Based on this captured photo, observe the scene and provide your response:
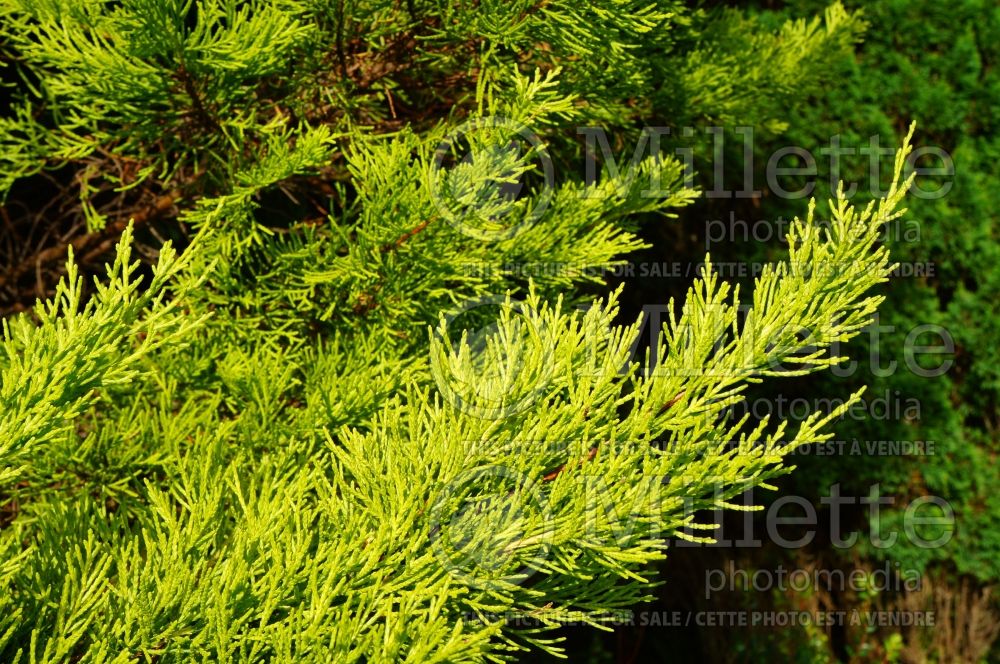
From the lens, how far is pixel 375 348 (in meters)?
2.46

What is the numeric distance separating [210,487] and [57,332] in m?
0.51

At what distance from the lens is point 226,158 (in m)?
2.82

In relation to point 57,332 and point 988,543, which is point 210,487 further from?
point 988,543

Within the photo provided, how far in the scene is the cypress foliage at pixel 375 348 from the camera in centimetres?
153

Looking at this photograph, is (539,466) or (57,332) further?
(539,466)

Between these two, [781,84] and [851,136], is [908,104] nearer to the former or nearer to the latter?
[851,136]

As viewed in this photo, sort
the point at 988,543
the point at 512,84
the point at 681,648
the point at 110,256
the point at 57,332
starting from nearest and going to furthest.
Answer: the point at 57,332, the point at 512,84, the point at 110,256, the point at 988,543, the point at 681,648

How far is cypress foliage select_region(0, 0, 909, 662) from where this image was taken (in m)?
1.53

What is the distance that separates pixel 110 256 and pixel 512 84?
6.92ft

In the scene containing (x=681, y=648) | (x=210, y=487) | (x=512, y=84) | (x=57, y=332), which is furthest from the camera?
(x=681, y=648)

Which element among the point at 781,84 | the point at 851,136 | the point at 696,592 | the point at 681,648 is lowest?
the point at 681,648

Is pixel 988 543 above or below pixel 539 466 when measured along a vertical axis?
above

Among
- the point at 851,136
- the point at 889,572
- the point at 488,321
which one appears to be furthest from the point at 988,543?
the point at 488,321

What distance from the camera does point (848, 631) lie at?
5332 mm
